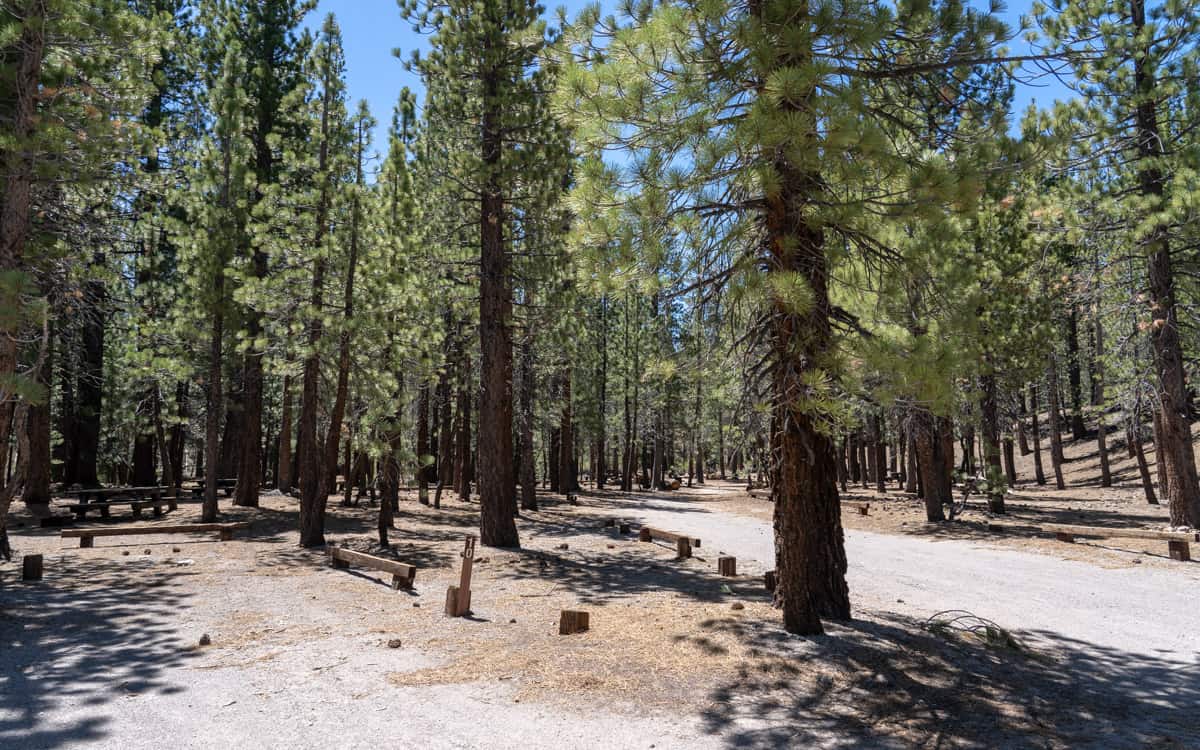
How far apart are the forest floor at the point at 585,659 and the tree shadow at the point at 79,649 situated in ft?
0.10

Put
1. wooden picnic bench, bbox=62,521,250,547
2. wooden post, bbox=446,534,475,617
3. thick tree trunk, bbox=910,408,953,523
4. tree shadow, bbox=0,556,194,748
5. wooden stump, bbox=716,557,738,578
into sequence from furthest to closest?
thick tree trunk, bbox=910,408,953,523 < wooden picnic bench, bbox=62,521,250,547 < wooden stump, bbox=716,557,738,578 < wooden post, bbox=446,534,475,617 < tree shadow, bbox=0,556,194,748

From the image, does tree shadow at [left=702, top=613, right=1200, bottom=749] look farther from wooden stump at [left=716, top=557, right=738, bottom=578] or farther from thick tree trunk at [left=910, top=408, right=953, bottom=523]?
thick tree trunk at [left=910, top=408, right=953, bottom=523]

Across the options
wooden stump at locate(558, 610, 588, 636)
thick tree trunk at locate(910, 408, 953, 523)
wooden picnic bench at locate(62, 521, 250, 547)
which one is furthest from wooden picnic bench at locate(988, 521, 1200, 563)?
wooden picnic bench at locate(62, 521, 250, 547)

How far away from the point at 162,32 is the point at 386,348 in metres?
6.42

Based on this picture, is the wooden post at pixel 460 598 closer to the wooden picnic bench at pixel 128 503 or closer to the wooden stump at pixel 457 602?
the wooden stump at pixel 457 602

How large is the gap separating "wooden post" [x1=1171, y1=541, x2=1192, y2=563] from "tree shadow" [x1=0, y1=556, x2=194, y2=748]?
1400 centimetres

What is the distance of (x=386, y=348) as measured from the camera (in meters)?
13.9

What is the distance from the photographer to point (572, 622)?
6.92 m

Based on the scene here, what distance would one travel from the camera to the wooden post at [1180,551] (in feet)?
36.0

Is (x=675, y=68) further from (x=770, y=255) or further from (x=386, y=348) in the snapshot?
(x=386, y=348)

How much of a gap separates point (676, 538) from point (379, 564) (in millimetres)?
5612

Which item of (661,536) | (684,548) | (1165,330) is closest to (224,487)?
(661,536)

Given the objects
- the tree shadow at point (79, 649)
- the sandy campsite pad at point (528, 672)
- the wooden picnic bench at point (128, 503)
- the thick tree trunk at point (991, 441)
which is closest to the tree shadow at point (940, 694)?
the sandy campsite pad at point (528, 672)

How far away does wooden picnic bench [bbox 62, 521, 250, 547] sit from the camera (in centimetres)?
1262
